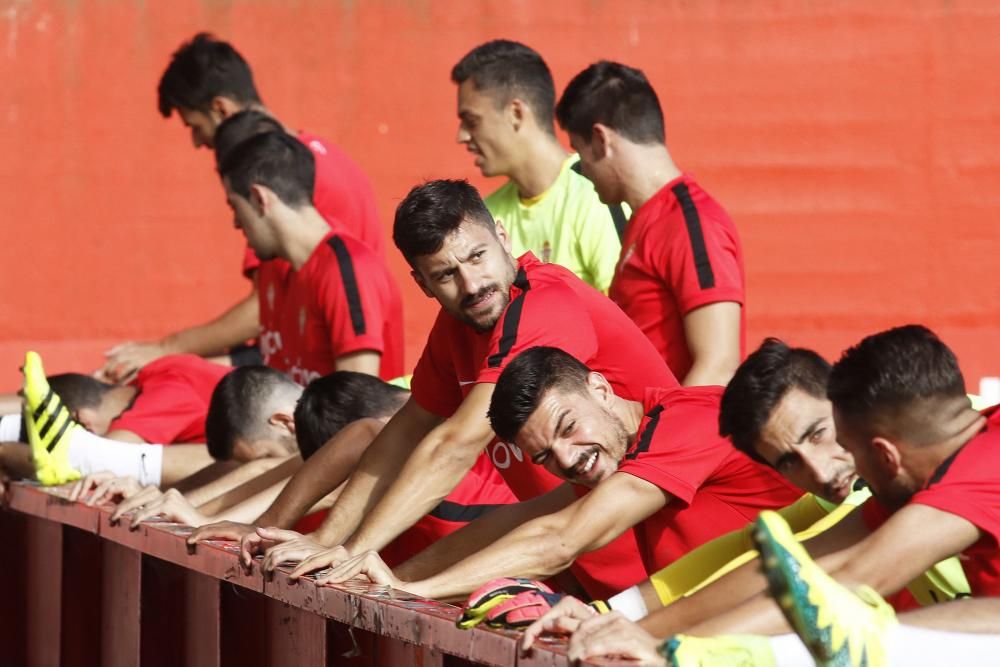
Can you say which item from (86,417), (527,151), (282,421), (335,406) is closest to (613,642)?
(335,406)

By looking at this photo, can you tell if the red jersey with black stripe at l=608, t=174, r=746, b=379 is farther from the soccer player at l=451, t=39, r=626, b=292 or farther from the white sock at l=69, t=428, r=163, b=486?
the white sock at l=69, t=428, r=163, b=486

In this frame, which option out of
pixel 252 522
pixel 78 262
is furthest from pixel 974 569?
pixel 78 262

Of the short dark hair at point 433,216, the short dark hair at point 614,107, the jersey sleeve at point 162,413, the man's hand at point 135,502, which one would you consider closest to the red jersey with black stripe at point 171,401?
the jersey sleeve at point 162,413

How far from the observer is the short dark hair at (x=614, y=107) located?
4859 millimetres

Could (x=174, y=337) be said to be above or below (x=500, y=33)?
below

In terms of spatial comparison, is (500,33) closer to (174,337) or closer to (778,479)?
(174,337)

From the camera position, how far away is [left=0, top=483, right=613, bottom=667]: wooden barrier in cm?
302

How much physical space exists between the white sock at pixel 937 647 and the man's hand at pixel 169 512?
2.33 m

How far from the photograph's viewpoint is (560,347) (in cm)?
362

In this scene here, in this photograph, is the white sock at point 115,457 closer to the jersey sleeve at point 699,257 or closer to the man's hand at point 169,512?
the man's hand at point 169,512

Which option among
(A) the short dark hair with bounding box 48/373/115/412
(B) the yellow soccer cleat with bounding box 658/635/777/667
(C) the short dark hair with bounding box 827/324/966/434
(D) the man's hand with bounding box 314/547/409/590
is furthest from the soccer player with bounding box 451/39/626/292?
(B) the yellow soccer cleat with bounding box 658/635/777/667

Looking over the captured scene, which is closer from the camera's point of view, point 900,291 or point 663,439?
point 663,439

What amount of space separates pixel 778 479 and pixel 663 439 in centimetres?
34

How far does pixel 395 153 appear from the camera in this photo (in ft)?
27.6
